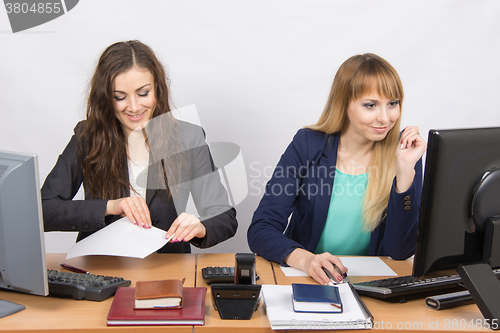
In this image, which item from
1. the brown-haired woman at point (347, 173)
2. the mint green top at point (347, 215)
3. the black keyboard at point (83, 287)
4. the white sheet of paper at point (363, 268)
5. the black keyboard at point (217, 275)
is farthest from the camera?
the mint green top at point (347, 215)

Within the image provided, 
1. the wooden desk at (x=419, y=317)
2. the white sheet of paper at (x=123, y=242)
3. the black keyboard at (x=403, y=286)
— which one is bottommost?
the wooden desk at (x=419, y=317)

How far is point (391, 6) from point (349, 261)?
67.9 inches

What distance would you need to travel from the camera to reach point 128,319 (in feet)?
3.54

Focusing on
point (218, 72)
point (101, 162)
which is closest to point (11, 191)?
point (101, 162)

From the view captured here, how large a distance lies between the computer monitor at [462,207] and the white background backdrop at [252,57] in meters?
1.69

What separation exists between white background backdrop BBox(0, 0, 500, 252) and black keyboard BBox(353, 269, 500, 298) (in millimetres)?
Answer: 1539

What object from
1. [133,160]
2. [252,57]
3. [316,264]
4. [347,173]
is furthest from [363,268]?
[252,57]

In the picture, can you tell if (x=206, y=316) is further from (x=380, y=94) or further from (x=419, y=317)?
(x=380, y=94)

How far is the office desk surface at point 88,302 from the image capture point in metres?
1.08

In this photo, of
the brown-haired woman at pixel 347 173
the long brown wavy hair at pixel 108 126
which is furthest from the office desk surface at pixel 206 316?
the long brown wavy hair at pixel 108 126

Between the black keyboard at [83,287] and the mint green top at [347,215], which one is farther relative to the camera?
the mint green top at [347,215]

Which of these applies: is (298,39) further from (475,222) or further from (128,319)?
(128,319)

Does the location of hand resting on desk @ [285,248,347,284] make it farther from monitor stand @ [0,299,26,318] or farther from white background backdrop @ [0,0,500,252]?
white background backdrop @ [0,0,500,252]

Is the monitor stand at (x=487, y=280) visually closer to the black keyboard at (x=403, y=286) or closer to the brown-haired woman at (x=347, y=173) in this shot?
the black keyboard at (x=403, y=286)
